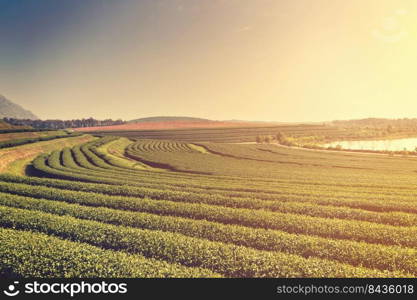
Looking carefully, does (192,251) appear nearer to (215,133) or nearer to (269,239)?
(269,239)

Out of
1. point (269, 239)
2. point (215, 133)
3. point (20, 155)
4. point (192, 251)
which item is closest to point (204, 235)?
point (192, 251)

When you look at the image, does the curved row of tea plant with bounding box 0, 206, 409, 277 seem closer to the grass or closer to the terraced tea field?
the terraced tea field

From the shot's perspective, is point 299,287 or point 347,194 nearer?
point 299,287

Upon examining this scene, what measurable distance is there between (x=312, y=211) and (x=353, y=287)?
12360 millimetres

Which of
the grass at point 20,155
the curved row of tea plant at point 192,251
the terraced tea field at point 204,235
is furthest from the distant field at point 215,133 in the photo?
the curved row of tea plant at point 192,251

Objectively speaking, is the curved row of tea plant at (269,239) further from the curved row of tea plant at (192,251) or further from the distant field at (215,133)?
the distant field at (215,133)

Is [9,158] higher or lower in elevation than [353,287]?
higher

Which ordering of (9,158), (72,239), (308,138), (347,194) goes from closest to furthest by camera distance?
(72,239) < (347,194) < (9,158) < (308,138)

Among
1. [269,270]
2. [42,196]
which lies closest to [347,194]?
[269,270]

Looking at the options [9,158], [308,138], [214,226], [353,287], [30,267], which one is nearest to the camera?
[353,287]

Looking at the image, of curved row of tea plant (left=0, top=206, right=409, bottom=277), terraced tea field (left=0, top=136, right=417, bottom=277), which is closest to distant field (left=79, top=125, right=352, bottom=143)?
terraced tea field (left=0, top=136, right=417, bottom=277)

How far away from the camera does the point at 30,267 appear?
12781 mm

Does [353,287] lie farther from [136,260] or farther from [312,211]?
[312,211]

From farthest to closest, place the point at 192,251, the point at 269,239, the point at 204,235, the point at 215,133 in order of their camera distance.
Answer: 1. the point at 215,133
2. the point at 204,235
3. the point at 269,239
4. the point at 192,251
